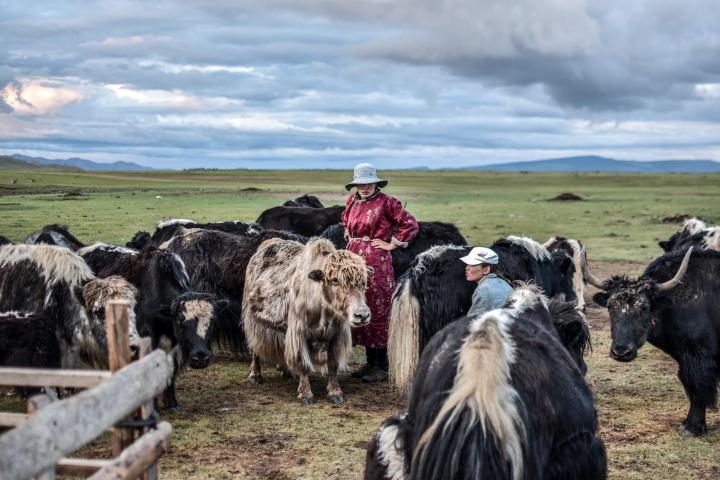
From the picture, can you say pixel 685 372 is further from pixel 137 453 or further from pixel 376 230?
pixel 137 453

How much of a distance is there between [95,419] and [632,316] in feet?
15.9

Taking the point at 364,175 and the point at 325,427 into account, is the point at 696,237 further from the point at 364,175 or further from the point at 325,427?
the point at 325,427

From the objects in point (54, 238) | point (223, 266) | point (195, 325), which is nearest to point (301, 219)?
point (223, 266)

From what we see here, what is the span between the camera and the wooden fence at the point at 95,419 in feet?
7.23

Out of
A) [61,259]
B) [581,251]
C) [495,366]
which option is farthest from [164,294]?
[581,251]

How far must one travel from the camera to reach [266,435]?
6.15m

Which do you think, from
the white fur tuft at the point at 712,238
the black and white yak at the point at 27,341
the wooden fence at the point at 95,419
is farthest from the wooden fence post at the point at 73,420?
the white fur tuft at the point at 712,238

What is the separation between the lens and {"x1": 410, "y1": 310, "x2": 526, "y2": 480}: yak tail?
113 inches

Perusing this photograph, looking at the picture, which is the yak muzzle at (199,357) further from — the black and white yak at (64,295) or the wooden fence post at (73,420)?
the wooden fence post at (73,420)

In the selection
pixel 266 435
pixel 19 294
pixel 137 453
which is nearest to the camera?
pixel 137 453

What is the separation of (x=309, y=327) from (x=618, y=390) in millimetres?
3095

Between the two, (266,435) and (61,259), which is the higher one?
(61,259)

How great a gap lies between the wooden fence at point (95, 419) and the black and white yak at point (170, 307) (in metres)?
2.92

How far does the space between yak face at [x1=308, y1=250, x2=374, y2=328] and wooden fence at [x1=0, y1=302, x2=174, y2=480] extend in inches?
126
